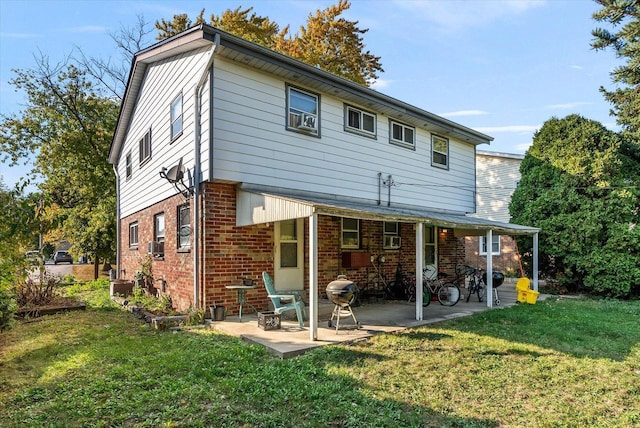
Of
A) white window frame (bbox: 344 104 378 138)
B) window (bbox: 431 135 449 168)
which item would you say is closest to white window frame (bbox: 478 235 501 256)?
window (bbox: 431 135 449 168)

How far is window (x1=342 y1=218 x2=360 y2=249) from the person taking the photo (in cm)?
1049

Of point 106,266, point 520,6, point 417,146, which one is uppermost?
point 520,6

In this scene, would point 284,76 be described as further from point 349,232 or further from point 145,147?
point 145,147

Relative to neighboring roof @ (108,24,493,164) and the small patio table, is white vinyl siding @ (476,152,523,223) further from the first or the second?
the small patio table

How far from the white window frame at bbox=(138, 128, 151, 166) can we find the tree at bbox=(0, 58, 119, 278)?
8.95 metres

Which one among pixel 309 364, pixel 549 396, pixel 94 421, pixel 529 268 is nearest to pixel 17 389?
pixel 94 421

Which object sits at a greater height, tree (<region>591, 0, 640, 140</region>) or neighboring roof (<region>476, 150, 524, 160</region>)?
tree (<region>591, 0, 640, 140</region>)

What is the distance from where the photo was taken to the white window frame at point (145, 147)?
457 inches

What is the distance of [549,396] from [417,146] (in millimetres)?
9076

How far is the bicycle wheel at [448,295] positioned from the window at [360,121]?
15.0ft

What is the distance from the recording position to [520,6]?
360 inches

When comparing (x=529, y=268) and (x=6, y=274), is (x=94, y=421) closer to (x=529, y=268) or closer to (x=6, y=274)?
(x=6, y=274)

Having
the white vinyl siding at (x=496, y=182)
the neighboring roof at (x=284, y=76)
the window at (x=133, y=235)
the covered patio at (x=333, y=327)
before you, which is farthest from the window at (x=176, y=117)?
the white vinyl siding at (x=496, y=182)

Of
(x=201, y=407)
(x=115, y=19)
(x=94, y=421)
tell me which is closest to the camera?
(x=94, y=421)
